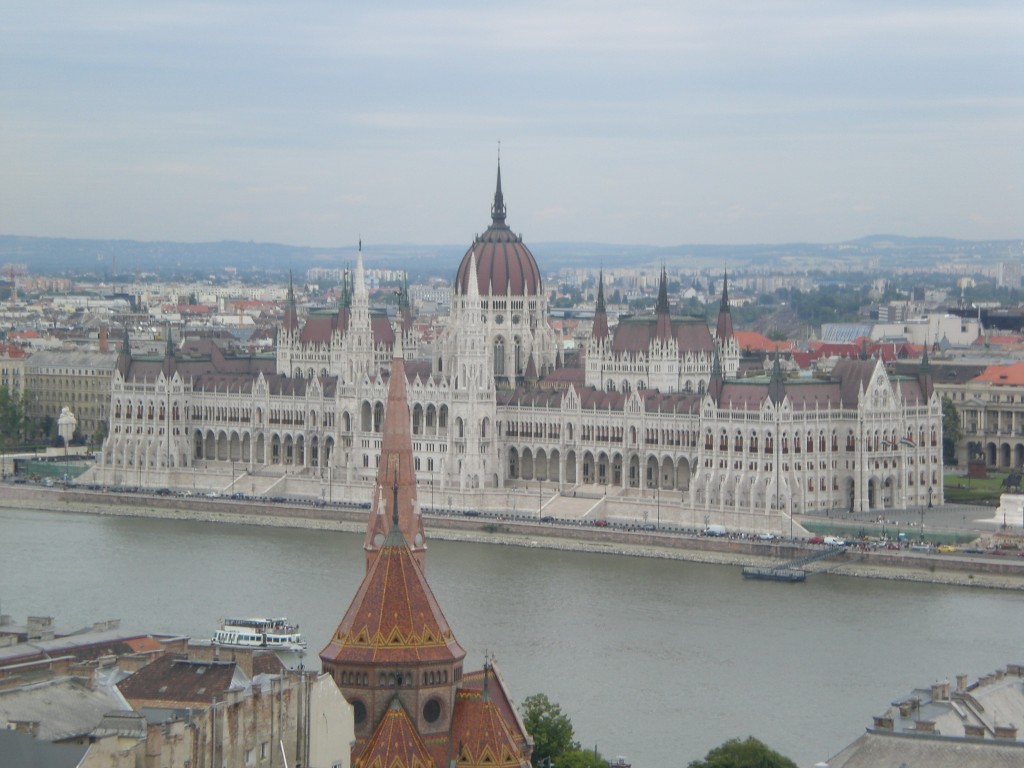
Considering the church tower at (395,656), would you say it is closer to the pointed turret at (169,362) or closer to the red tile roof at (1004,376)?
the pointed turret at (169,362)

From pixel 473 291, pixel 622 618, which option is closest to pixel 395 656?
pixel 622 618

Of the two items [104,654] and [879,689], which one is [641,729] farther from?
[104,654]

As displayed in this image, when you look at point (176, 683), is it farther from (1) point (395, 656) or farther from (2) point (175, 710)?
(1) point (395, 656)

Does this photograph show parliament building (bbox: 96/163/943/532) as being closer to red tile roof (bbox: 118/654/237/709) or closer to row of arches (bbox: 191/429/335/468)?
row of arches (bbox: 191/429/335/468)

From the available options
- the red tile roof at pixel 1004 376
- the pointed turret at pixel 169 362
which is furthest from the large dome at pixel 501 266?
the red tile roof at pixel 1004 376

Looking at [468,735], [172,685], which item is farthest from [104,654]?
[468,735]

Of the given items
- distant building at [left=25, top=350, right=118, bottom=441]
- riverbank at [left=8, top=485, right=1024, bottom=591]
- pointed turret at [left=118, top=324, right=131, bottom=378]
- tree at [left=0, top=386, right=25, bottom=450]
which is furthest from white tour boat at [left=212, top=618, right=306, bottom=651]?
distant building at [left=25, top=350, right=118, bottom=441]
